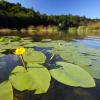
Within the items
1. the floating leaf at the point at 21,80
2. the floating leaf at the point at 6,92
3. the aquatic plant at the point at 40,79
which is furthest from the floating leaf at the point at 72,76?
the floating leaf at the point at 6,92

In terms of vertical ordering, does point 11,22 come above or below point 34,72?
below

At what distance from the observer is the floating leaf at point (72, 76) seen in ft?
3.98

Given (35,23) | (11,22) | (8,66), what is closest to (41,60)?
(8,66)

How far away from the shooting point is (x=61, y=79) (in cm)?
Answer: 128

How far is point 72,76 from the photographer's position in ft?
4.31

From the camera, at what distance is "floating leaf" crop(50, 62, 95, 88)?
1214 millimetres

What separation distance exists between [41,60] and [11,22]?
23.2 meters

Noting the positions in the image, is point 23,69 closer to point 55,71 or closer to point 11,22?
point 55,71

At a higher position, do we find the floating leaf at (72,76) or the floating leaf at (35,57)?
the floating leaf at (72,76)

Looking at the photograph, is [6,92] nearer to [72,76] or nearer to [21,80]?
[21,80]

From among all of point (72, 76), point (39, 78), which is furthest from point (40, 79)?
point (72, 76)

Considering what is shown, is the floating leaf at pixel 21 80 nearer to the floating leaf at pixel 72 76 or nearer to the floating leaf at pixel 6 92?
the floating leaf at pixel 6 92

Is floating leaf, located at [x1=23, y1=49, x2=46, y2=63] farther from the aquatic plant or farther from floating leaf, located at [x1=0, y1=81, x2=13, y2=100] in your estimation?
floating leaf, located at [x1=0, y1=81, x2=13, y2=100]

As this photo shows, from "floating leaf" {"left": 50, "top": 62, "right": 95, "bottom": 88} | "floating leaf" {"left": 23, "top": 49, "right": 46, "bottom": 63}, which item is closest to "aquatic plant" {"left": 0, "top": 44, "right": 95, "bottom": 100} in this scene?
"floating leaf" {"left": 50, "top": 62, "right": 95, "bottom": 88}
